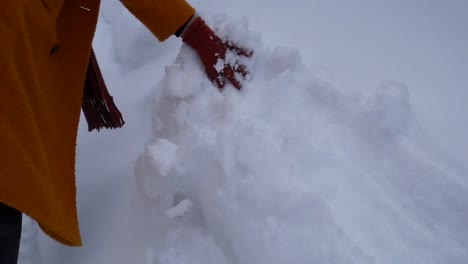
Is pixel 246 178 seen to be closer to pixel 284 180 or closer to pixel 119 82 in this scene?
pixel 284 180

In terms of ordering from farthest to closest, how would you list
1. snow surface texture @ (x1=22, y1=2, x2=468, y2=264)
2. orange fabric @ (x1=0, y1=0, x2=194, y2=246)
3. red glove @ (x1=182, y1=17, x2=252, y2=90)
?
1. red glove @ (x1=182, y1=17, x2=252, y2=90)
2. snow surface texture @ (x1=22, y1=2, x2=468, y2=264)
3. orange fabric @ (x1=0, y1=0, x2=194, y2=246)

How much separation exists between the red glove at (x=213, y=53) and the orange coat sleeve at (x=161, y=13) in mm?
39

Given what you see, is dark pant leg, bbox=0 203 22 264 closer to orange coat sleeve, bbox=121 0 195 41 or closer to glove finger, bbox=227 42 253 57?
orange coat sleeve, bbox=121 0 195 41

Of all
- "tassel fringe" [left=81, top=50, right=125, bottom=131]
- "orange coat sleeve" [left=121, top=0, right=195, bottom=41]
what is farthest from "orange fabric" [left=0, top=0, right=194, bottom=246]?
"tassel fringe" [left=81, top=50, right=125, bottom=131]

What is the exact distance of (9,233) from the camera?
25.2 inches

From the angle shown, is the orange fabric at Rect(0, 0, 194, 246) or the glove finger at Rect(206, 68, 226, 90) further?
the glove finger at Rect(206, 68, 226, 90)

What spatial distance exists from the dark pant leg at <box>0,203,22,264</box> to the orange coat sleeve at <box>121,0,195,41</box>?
0.38 m

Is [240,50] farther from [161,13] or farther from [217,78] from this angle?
[161,13]

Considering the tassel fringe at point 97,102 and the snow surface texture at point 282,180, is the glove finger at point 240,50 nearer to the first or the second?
the snow surface texture at point 282,180

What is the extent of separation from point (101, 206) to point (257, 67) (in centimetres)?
43

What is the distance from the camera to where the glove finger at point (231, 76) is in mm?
874

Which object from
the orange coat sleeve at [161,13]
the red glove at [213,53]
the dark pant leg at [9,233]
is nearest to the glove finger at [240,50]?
the red glove at [213,53]

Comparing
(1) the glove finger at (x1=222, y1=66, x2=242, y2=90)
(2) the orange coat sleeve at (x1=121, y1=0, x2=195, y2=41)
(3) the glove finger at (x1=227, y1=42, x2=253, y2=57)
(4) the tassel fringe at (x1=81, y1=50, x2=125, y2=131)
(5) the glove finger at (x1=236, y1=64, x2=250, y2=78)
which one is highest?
(3) the glove finger at (x1=227, y1=42, x2=253, y2=57)

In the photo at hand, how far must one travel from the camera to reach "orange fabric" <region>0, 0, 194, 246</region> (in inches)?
22.0
